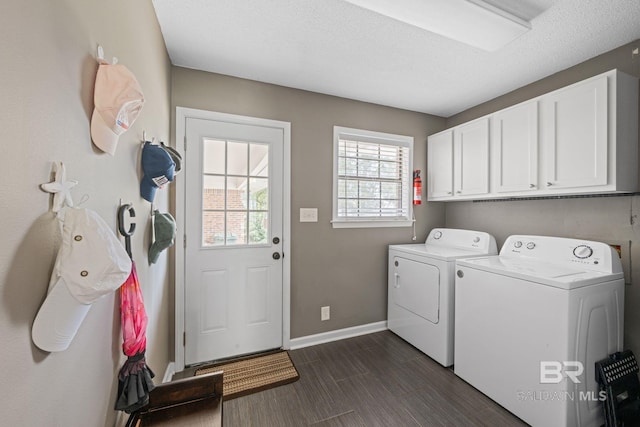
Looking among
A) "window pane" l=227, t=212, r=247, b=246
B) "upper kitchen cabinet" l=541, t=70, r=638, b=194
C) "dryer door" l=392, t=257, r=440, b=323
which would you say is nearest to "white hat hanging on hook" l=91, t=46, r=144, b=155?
"window pane" l=227, t=212, r=247, b=246

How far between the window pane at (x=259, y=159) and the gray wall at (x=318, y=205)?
25 centimetres

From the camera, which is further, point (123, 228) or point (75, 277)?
point (123, 228)

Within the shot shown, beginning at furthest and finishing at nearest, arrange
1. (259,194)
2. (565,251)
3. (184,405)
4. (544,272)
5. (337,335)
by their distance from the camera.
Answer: (337,335), (259,194), (565,251), (544,272), (184,405)

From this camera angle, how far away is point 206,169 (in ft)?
7.29

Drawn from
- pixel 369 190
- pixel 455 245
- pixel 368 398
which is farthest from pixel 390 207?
pixel 368 398

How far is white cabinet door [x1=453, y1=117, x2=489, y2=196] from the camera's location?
8.02ft

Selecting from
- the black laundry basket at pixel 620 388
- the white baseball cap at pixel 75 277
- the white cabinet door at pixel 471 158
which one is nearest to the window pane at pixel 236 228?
the white baseball cap at pixel 75 277

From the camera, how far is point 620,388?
1.54 metres

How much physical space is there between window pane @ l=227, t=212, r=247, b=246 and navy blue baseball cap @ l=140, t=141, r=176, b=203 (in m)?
0.95

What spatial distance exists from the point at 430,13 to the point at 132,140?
1.75 meters

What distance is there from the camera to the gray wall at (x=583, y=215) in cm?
178

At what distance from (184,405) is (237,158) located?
1.80 metres

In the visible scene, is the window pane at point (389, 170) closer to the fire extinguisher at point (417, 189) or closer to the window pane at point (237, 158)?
the fire extinguisher at point (417, 189)

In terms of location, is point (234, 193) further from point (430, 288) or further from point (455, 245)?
point (455, 245)
